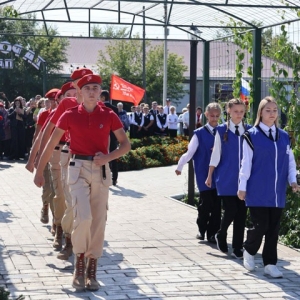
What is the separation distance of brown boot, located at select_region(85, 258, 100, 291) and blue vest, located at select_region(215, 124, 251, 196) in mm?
2080

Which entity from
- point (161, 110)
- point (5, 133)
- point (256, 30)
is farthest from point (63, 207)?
point (161, 110)

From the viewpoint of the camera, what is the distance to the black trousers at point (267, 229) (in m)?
7.80

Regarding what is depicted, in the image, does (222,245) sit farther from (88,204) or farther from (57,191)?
(88,204)

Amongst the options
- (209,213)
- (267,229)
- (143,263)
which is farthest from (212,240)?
(267,229)

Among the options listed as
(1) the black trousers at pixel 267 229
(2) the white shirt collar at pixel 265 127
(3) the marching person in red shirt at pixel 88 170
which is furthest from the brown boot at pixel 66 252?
(2) the white shirt collar at pixel 265 127

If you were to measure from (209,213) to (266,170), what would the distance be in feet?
6.93

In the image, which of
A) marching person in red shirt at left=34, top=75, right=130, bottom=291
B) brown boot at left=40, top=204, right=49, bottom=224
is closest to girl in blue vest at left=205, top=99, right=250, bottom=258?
marching person in red shirt at left=34, top=75, right=130, bottom=291

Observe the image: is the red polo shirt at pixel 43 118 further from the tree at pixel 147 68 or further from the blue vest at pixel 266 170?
the tree at pixel 147 68

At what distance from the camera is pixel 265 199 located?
7.73 metres

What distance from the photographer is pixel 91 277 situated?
23.6 feet

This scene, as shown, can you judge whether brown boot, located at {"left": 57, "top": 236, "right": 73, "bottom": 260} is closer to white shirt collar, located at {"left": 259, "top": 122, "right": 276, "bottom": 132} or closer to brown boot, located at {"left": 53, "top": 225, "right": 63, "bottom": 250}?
brown boot, located at {"left": 53, "top": 225, "right": 63, "bottom": 250}

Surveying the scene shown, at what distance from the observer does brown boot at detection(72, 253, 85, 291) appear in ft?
23.3

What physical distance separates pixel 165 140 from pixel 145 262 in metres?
15.2

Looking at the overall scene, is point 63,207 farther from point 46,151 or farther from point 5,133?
point 5,133
